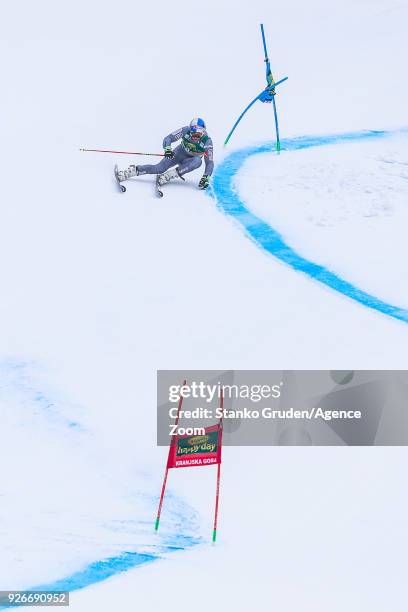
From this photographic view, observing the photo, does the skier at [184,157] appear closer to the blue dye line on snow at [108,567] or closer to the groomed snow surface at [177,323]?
the groomed snow surface at [177,323]

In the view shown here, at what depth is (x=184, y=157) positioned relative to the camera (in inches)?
344

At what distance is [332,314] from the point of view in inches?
253

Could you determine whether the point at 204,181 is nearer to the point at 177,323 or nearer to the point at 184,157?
the point at 184,157

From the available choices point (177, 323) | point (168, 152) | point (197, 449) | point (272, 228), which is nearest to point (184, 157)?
point (168, 152)

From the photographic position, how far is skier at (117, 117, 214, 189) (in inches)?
329

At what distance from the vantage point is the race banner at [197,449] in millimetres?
4168

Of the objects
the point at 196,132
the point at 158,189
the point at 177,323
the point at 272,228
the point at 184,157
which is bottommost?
the point at 177,323

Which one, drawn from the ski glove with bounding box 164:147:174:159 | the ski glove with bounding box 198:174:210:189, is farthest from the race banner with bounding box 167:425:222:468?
the ski glove with bounding box 164:147:174:159

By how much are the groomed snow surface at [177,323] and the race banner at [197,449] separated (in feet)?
1.35

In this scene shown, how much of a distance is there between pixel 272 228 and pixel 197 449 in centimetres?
440

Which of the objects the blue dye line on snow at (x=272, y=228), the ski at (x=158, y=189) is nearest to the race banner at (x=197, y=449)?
the blue dye line on snow at (x=272, y=228)

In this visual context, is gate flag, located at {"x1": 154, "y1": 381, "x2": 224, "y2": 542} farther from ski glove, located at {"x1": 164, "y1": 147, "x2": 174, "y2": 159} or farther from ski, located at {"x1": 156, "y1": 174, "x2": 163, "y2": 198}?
ski glove, located at {"x1": 164, "y1": 147, "x2": 174, "y2": 159}

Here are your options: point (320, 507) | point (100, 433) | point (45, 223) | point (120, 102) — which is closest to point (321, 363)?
point (320, 507)

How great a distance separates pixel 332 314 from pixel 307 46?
394 inches
